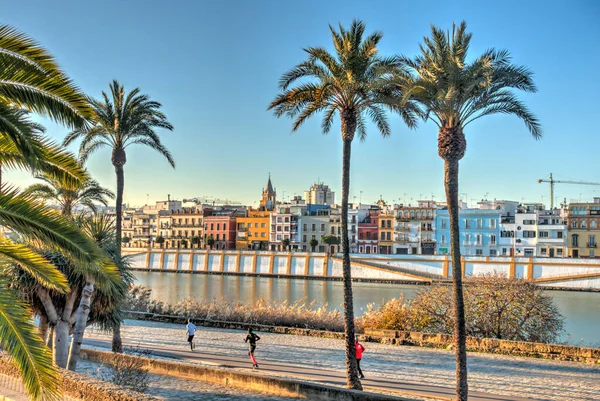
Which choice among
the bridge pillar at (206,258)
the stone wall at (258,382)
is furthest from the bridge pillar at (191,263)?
the stone wall at (258,382)

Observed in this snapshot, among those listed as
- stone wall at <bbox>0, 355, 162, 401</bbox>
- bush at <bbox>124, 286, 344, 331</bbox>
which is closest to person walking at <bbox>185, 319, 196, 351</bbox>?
bush at <bbox>124, 286, 344, 331</bbox>

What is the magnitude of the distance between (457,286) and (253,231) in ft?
330

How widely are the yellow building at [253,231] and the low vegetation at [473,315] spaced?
265 ft

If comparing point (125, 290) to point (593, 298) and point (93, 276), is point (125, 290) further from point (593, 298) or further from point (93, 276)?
point (593, 298)

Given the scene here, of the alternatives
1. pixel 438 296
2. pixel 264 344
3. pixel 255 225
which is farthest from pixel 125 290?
pixel 255 225

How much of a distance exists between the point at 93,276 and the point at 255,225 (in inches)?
4038

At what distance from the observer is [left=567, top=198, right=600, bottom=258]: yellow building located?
85500 mm

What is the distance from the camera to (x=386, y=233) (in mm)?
100375

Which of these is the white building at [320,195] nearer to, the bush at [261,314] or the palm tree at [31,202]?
the bush at [261,314]

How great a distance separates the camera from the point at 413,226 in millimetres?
97375

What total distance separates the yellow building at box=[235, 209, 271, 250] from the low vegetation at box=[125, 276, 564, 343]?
80.6 metres

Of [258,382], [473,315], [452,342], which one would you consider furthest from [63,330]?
[473,315]

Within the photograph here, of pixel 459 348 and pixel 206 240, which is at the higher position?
pixel 206 240

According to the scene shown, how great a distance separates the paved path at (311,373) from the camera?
49.7ft
